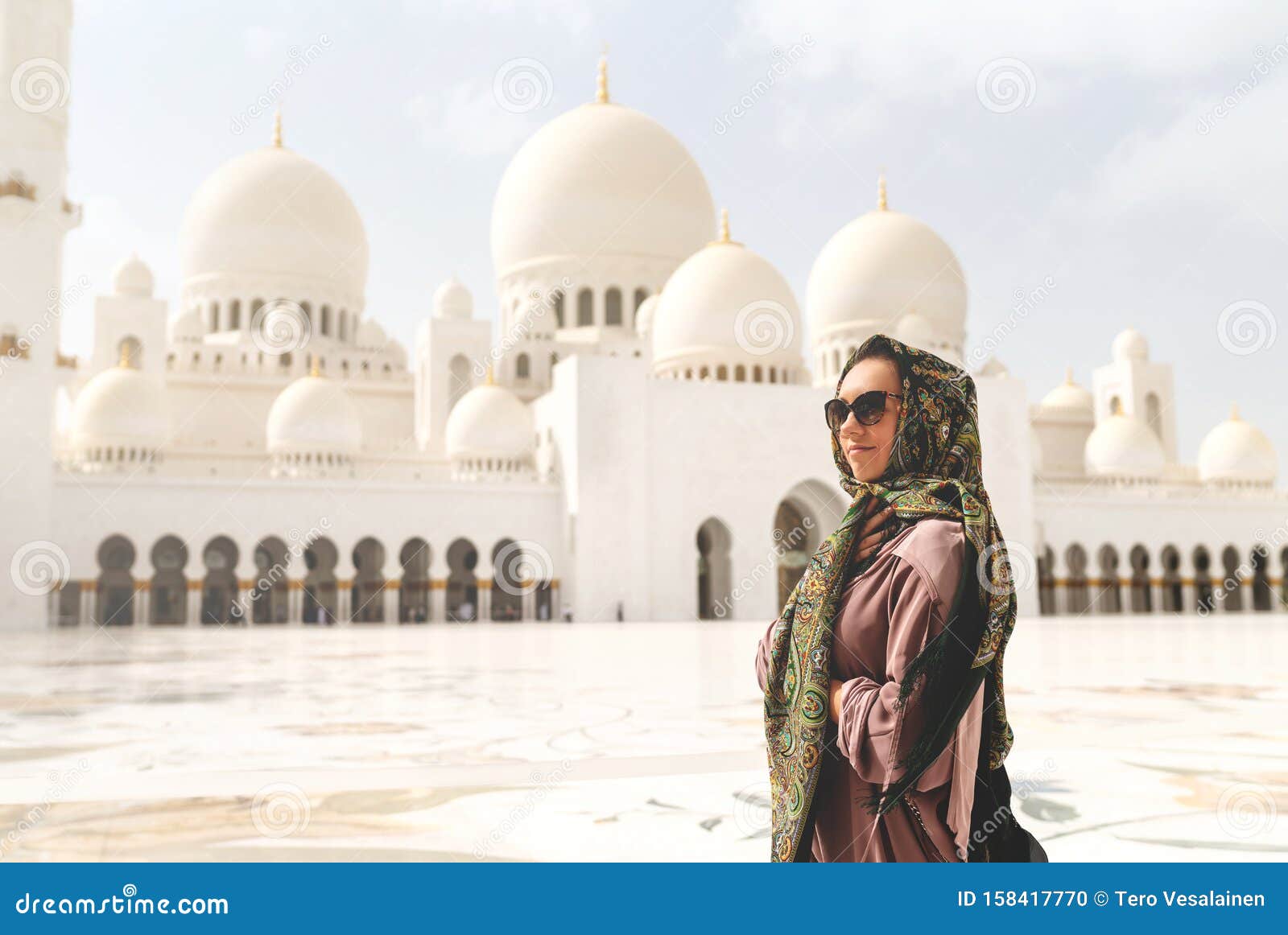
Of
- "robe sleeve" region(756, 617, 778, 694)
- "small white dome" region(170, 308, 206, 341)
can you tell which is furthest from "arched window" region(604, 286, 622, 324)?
"robe sleeve" region(756, 617, 778, 694)

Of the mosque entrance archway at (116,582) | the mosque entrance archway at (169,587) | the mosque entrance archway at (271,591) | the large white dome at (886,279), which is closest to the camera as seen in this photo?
the mosque entrance archway at (116,582)

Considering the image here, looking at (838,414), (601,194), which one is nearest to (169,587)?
(601,194)

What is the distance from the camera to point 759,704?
6539 mm

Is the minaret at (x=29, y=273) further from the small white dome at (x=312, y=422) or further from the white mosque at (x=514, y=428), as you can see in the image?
the small white dome at (x=312, y=422)

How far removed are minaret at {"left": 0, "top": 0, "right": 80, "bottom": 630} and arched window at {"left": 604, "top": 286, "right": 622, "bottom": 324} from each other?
12005 millimetres

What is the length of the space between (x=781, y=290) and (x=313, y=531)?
10289 millimetres

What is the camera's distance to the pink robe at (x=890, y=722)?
1.51 meters

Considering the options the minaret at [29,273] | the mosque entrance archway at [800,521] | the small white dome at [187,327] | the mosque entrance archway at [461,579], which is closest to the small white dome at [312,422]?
the mosque entrance archway at [461,579]

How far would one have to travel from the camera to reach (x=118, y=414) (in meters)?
22.0

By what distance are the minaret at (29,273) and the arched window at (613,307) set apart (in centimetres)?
1201

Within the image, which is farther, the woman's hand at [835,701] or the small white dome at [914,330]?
the small white dome at [914,330]

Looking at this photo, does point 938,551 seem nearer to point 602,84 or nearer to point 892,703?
point 892,703

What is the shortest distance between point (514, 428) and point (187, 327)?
8914mm

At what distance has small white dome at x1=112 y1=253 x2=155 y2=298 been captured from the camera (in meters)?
26.0
